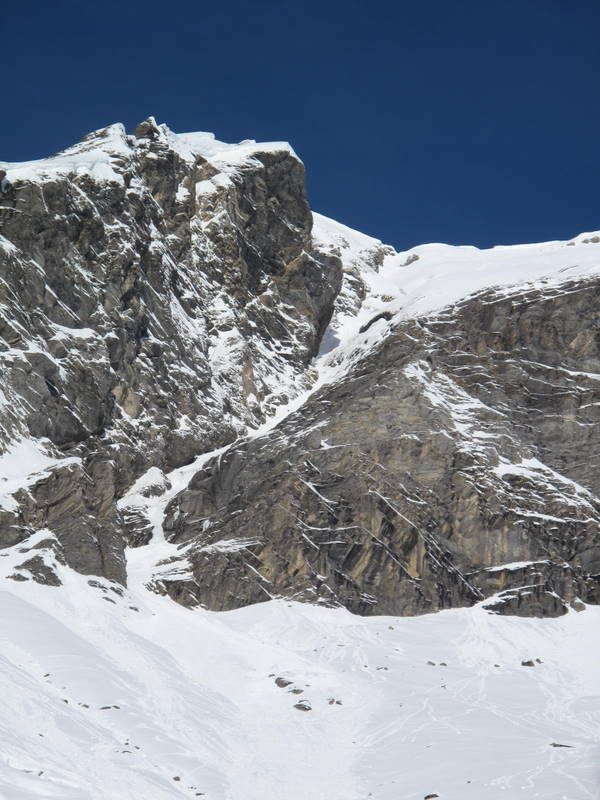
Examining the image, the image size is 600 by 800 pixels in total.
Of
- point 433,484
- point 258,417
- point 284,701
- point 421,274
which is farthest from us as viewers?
point 421,274

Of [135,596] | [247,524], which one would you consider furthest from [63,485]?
[247,524]

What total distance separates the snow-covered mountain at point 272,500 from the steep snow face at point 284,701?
19cm

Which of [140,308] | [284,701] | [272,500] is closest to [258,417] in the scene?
[140,308]

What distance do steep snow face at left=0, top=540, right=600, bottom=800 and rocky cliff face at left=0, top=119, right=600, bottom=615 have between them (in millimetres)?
3473

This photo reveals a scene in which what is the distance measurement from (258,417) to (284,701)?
131 feet

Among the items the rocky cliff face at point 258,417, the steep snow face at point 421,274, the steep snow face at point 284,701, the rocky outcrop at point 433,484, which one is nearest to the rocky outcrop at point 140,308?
the rocky cliff face at point 258,417

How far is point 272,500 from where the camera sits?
74.6 metres

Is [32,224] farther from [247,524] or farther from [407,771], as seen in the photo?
[407,771]

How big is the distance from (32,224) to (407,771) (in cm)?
4798

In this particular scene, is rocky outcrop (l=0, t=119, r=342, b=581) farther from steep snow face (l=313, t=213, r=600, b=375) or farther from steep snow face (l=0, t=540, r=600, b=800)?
steep snow face (l=0, t=540, r=600, b=800)

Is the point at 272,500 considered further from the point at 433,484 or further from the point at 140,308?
the point at 140,308

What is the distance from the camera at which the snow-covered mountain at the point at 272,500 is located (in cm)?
4491

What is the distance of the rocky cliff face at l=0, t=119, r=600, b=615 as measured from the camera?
70188 mm

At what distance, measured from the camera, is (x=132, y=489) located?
8012 centimetres
